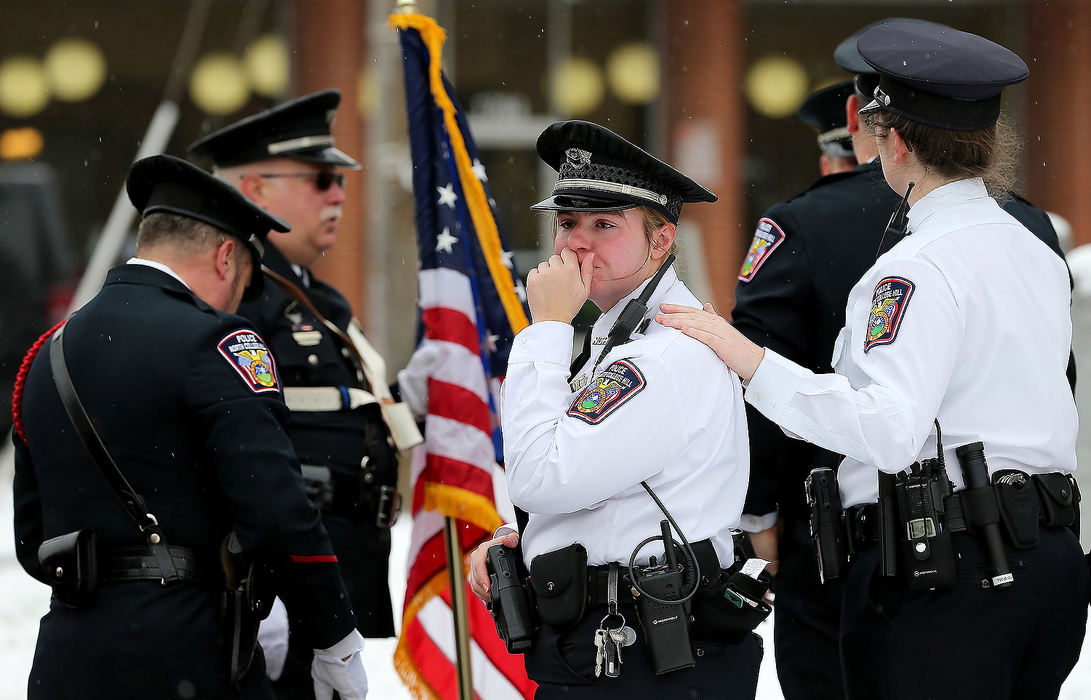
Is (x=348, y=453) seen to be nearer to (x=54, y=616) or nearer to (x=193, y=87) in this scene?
(x=54, y=616)

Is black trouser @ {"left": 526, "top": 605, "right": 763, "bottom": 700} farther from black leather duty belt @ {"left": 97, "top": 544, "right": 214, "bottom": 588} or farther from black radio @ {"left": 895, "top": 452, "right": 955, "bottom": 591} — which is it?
black leather duty belt @ {"left": 97, "top": 544, "right": 214, "bottom": 588}

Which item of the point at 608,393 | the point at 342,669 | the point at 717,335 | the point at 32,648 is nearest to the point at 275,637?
the point at 342,669

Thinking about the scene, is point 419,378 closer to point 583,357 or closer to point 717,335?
point 583,357

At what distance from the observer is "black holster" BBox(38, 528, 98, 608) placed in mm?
2887

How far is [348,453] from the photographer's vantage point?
4254mm

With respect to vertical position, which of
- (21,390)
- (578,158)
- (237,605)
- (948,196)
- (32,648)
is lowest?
(32,648)

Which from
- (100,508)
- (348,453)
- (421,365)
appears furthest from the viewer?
(421,365)

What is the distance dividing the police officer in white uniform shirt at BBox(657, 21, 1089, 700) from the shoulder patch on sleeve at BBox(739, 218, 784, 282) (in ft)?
2.59

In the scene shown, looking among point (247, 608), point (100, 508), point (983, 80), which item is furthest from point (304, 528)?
point (983, 80)

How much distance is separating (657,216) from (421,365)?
6.30 ft

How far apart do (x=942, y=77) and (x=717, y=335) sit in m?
0.75

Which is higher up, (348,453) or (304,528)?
(304,528)

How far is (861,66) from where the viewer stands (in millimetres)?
3709

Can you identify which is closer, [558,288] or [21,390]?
[558,288]
